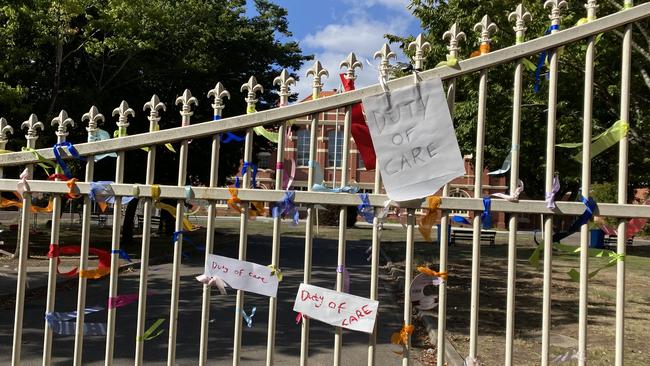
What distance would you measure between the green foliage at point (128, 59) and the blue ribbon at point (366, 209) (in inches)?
397

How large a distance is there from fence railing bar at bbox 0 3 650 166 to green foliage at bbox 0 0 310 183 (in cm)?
893

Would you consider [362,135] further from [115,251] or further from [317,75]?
[115,251]

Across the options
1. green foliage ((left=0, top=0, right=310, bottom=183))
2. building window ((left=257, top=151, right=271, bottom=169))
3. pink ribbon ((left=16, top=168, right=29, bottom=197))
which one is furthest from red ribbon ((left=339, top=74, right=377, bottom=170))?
building window ((left=257, top=151, right=271, bottom=169))

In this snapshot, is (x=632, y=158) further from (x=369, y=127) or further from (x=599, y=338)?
(x=369, y=127)

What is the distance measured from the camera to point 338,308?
3.21 meters

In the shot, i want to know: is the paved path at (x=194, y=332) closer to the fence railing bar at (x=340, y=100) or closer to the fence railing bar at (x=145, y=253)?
the fence railing bar at (x=145, y=253)

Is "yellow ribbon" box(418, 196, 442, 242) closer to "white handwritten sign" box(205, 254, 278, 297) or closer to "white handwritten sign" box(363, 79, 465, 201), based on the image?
"white handwritten sign" box(363, 79, 465, 201)

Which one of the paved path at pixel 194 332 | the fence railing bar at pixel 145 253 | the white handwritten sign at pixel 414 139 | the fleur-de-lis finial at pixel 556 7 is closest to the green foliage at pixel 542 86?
the fleur-de-lis finial at pixel 556 7

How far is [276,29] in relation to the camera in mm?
22125

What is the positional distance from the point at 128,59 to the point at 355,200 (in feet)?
41.1

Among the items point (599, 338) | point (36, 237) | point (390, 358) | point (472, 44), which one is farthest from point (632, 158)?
point (36, 237)

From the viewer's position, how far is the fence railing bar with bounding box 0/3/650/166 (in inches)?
120

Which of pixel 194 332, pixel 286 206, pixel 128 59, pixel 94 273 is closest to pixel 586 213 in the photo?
pixel 286 206

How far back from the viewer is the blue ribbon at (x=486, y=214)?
303 cm
